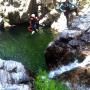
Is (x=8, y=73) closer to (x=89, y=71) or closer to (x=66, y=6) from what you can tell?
(x=89, y=71)

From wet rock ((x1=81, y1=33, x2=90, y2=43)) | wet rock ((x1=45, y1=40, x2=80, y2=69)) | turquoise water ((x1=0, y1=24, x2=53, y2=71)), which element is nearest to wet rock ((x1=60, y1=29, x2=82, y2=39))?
wet rock ((x1=81, y1=33, x2=90, y2=43))

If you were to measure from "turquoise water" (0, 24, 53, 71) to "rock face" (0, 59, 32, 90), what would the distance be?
2798 mm

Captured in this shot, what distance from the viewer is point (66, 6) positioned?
76.9 ft

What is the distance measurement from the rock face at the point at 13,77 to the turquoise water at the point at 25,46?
280cm

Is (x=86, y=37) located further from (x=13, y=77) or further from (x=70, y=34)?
(x=13, y=77)

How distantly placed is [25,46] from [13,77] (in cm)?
990

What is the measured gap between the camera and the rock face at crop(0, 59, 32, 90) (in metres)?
10.6

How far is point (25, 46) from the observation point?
2156cm

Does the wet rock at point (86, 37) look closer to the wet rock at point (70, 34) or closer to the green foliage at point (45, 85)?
the wet rock at point (70, 34)

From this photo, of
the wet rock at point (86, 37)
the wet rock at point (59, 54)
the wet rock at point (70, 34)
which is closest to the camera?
the wet rock at point (59, 54)

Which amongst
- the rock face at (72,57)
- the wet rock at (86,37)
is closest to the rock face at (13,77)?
the rock face at (72,57)

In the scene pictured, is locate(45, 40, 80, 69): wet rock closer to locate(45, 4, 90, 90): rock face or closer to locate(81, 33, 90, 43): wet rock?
locate(45, 4, 90, 90): rock face

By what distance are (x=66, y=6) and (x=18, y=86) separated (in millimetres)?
13757

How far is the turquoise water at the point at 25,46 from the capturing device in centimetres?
Result: 1725
